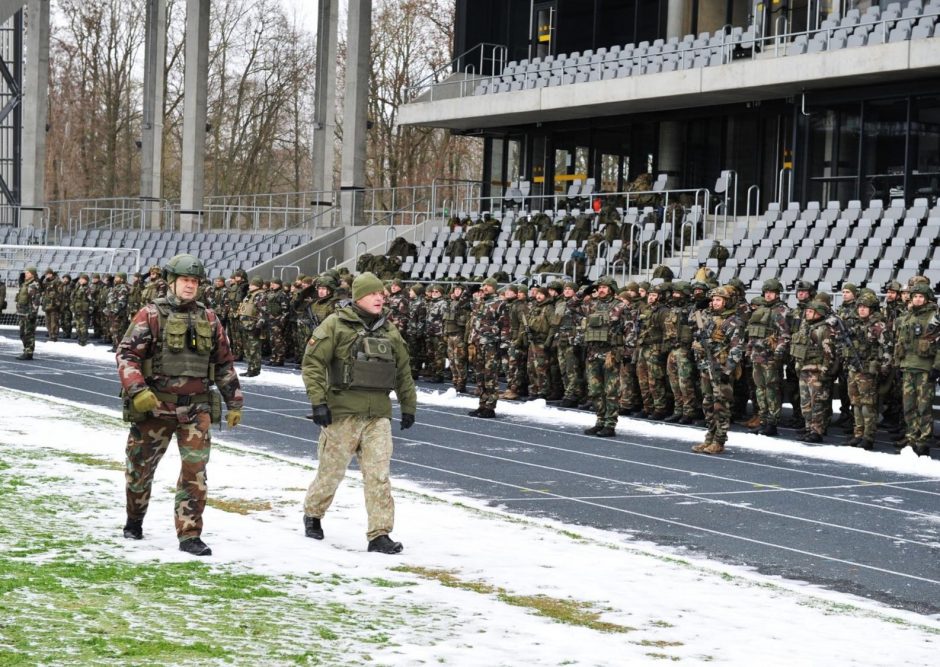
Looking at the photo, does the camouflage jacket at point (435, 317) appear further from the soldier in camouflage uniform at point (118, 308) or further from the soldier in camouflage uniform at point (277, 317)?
the soldier in camouflage uniform at point (118, 308)

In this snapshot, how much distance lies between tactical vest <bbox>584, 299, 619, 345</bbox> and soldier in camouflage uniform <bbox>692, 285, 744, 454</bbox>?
1.06m

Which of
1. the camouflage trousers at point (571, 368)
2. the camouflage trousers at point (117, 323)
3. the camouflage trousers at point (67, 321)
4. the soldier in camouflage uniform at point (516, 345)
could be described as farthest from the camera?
the camouflage trousers at point (67, 321)

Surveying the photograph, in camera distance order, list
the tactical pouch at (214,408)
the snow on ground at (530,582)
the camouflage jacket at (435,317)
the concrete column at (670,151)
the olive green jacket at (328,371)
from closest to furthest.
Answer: the snow on ground at (530,582), the tactical pouch at (214,408), the olive green jacket at (328,371), the camouflage jacket at (435,317), the concrete column at (670,151)

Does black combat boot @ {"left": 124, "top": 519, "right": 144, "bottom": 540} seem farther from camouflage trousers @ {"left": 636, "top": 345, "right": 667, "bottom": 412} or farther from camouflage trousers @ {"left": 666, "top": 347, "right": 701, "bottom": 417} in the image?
camouflage trousers @ {"left": 636, "top": 345, "right": 667, "bottom": 412}

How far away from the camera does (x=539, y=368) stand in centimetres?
2120

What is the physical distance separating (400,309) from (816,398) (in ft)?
30.7

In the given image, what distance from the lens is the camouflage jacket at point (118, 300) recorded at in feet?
102

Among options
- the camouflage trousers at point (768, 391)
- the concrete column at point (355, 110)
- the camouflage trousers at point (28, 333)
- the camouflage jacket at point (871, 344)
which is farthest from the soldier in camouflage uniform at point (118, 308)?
the camouflage jacket at point (871, 344)

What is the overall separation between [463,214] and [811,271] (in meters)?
14.2

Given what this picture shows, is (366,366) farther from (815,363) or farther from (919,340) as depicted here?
(815,363)

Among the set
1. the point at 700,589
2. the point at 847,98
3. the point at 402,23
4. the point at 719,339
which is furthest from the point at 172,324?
the point at 402,23

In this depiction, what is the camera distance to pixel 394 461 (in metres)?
14.2

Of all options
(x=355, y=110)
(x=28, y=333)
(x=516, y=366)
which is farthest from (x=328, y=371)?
(x=355, y=110)

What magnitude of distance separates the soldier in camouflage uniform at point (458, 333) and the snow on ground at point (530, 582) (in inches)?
382
